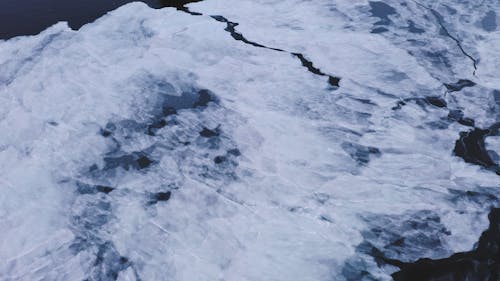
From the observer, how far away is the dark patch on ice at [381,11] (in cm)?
373

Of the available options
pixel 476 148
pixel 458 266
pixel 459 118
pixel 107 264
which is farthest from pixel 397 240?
pixel 107 264

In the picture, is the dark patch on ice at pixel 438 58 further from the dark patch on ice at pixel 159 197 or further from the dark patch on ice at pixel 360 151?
the dark patch on ice at pixel 159 197

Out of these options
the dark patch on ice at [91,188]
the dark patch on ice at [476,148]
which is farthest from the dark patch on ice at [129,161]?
the dark patch on ice at [476,148]

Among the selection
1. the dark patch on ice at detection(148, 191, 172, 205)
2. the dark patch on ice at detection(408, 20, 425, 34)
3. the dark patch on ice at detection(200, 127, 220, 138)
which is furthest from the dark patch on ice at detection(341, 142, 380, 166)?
the dark patch on ice at detection(408, 20, 425, 34)

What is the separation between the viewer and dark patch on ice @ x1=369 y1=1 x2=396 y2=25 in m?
3.73

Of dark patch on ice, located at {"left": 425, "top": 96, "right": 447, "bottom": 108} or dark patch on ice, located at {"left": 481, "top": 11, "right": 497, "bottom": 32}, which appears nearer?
→ dark patch on ice, located at {"left": 425, "top": 96, "right": 447, "bottom": 108}

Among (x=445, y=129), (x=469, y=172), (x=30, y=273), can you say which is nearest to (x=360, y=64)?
(x=445, y=129)

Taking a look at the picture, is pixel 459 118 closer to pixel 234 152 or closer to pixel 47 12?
pixel 234 152

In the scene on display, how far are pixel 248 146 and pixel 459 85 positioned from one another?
1660 mm

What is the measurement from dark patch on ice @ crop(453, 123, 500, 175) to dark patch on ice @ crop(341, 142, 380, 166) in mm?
495

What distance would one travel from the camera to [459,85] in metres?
3.04

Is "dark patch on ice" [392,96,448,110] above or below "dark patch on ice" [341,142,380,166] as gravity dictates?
above

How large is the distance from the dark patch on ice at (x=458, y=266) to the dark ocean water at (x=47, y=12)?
10.7ft

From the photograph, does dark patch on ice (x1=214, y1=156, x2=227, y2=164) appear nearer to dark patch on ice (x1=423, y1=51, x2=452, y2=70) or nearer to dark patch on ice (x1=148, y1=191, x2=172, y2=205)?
dark patch on ice (x1=148, y1=191, x2=172, y2=205)
